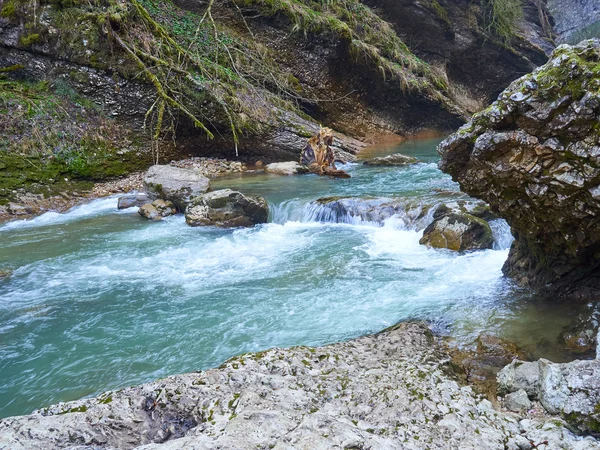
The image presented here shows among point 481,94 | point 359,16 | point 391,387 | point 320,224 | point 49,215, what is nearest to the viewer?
point 391,387

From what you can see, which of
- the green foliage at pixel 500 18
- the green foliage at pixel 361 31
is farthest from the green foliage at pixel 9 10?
the green foliage at pixel 500 18

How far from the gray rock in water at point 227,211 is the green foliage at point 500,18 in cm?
1845

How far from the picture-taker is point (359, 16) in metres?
17.8

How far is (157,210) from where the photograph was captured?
9250 mm

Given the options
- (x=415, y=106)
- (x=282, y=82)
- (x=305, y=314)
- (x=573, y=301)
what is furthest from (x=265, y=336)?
(x=415, y=106)

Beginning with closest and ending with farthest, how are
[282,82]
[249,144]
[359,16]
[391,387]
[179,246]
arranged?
1. [391,387]
2. [179,246]
3. [249,144]
4. [282,82]
5. [359,16]

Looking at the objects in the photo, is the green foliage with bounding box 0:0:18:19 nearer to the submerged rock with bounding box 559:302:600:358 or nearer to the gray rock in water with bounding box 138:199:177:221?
the gray rock in water with bounding box 138:199:177:221

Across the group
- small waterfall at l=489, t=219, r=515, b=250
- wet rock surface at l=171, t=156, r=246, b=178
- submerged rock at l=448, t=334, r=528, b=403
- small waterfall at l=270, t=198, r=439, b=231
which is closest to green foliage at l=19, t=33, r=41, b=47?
wet rock surface at l=171, t=156, r=246, b=178

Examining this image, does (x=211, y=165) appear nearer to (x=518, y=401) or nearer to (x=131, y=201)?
(x=131, y=201)

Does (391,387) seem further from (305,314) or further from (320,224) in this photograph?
(320,224)

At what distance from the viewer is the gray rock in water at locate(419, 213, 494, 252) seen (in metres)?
6.37

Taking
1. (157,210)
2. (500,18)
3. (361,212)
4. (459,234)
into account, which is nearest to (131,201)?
(157,210)

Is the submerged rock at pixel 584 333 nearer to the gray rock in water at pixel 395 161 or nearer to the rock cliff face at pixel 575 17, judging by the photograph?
the gray rock in water at pixel 395 161

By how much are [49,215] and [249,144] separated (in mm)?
5877
